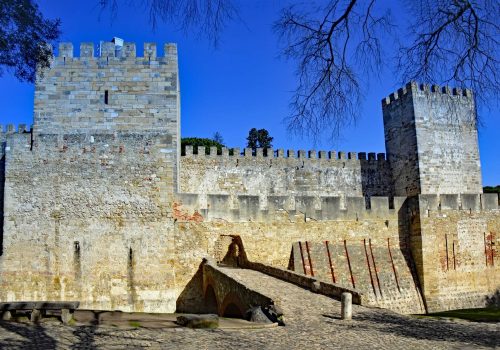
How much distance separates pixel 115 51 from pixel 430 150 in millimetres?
15272

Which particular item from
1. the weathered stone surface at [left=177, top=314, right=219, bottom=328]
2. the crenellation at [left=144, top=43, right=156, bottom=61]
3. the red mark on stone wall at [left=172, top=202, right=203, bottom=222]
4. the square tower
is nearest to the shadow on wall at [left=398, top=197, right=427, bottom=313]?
the square tower

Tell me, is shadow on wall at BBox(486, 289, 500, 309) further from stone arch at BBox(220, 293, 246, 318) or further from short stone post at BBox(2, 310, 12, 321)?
short stone post at BBox(2, 310, 12, 321)

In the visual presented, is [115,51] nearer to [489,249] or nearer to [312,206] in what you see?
[312,206]

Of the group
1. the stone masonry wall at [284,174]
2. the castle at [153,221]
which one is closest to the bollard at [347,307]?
the castle at [153,221]

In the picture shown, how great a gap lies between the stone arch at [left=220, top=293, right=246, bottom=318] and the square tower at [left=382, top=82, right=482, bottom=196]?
14657 mm

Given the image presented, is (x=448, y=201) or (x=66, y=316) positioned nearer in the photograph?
(x=66, y=316)

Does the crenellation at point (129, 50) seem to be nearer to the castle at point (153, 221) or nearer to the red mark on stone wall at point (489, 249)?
the castle at point (153, 221)

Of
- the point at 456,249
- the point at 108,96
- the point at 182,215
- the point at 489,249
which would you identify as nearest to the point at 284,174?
the point at 456,249

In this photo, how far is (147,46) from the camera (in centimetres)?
1645

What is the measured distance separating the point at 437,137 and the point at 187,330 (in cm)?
1956

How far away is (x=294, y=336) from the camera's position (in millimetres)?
7695

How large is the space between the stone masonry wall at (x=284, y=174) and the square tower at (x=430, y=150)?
5.77 feet

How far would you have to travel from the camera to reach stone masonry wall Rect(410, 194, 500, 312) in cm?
1750

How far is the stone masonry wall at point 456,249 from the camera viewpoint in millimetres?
17500
